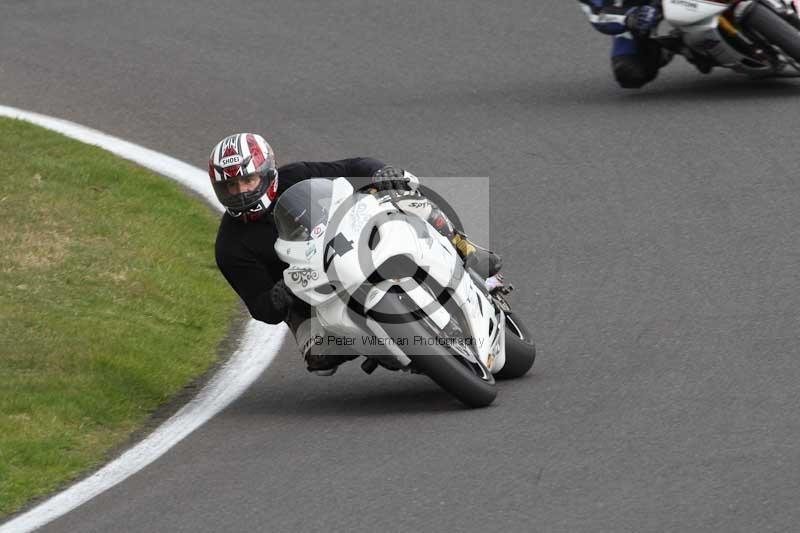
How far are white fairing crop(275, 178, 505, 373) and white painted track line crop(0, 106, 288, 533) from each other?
1.03 meters

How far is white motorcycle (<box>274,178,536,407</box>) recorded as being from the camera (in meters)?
8.01

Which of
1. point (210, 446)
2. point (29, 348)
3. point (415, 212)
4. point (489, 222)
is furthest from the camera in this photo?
point (489, 222)

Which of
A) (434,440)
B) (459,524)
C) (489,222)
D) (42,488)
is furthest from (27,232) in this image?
(459,524)

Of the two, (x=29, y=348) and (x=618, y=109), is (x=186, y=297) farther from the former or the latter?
(x=618, y=109)

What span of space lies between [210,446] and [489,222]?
3.92 metres

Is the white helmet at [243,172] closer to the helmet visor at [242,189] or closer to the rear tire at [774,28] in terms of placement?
the helmet visor at [242,189]

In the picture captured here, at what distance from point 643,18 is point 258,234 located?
5.92m

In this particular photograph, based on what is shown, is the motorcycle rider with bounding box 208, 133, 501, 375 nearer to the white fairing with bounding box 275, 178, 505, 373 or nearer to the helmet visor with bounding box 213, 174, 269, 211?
the helmet visor with bounding box 213, 174, 269, 211

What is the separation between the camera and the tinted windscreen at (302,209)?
8.27m

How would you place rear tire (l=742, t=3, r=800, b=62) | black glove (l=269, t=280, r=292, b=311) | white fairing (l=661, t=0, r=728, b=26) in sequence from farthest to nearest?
white fairing (l=661, t=0, r=728, b=26) → rear tire (l=742, t=3, r=800, b=62) → black glove (l=269, t=280, r=292, b=311)

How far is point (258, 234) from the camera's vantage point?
877 cm

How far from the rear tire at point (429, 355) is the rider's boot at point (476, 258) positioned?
76 centimetres

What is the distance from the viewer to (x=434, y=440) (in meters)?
7.66

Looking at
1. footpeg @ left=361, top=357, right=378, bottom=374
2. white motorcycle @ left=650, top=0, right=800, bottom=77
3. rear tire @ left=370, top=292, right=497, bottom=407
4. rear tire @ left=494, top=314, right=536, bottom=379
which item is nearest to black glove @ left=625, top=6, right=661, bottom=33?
white motorcycle @ left=650, top=0, right=800, bottom=77
